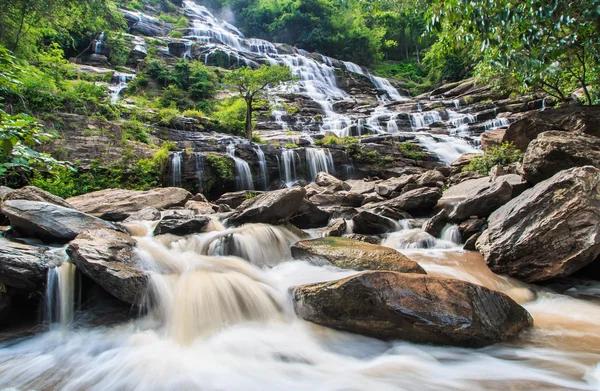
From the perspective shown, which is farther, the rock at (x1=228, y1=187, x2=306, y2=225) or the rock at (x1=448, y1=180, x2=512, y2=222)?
the rock at (x1=228, y1=187, x2=306, y2=225)

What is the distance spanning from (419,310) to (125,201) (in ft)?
26.1

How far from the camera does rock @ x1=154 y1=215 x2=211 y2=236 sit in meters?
5.82

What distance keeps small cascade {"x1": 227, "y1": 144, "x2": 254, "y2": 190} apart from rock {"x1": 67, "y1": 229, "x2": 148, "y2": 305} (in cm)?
862

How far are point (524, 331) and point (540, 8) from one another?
12.3ft

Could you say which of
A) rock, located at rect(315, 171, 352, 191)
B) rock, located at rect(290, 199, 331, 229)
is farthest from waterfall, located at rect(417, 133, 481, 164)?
rock, located at rect(290, 199, 331, 229)

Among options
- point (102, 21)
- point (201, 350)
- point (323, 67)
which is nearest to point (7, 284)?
point (201, 350)

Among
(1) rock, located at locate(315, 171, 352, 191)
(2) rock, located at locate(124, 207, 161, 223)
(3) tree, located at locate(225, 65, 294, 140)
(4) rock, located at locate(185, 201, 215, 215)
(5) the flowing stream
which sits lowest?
(5) the flowing stream

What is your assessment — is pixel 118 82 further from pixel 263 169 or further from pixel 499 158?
pixel 499 158

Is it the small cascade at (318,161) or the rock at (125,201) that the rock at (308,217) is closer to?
the rock at (125,201)

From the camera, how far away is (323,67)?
32844 mm

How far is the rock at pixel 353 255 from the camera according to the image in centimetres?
410

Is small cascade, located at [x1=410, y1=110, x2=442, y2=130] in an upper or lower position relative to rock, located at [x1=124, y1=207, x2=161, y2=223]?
upper

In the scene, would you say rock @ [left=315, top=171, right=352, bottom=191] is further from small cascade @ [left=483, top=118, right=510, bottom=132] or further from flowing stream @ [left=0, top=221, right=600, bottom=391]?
small cascade @ [left=483, top=118, right=510, bottom=132]

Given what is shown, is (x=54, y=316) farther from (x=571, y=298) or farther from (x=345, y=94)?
(x=345, y=94)
